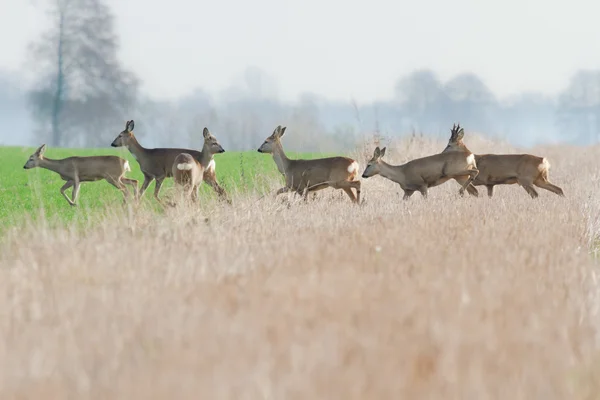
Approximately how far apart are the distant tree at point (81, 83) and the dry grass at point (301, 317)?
43.3 m

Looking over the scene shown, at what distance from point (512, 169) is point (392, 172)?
6.76 ft

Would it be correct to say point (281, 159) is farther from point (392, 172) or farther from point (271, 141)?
point (392, 172)

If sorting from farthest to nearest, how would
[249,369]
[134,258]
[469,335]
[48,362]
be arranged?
[134,258] → [469,335] → [48,362] → [249,369]

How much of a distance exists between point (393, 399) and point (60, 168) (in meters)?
15.4

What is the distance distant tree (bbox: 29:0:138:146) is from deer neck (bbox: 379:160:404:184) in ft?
121

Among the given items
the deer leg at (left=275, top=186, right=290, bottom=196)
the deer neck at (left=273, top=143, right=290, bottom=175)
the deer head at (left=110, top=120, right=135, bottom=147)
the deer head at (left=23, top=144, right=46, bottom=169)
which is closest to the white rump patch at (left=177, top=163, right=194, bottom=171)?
the deer leg at (left=275, top=186, right=290, bottom=196)

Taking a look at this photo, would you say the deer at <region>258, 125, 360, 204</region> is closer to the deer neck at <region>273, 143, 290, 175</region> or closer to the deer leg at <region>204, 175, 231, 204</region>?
the deer neck at <region>273, 143, 290, 175</region>

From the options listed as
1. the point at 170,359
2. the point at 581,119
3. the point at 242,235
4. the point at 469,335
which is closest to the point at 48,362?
the point at 170,359

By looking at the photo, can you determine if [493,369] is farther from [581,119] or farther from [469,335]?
[581,119]

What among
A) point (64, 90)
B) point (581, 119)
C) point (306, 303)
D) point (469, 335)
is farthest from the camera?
point (581, 119)

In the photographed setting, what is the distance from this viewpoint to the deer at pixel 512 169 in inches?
595

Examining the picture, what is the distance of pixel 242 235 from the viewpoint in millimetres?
7605

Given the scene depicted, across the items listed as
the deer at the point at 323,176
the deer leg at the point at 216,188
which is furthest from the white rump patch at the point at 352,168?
the deer leg at the point at 216,188

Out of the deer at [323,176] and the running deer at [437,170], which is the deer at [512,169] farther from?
the deer at [323,176]
